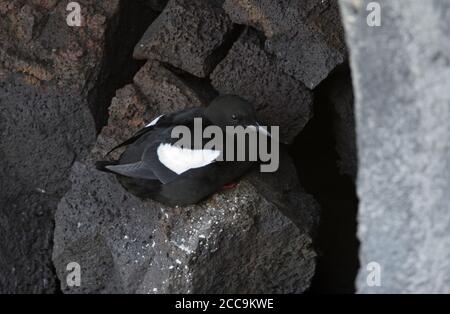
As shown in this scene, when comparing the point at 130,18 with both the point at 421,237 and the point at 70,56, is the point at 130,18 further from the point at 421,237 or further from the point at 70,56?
the point at 421,237

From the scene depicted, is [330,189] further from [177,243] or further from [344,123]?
[177,243]

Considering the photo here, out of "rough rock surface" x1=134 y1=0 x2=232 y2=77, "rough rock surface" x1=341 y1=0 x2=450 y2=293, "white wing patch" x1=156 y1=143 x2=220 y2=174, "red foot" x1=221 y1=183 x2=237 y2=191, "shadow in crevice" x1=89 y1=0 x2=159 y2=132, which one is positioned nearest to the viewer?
"rough rock surface" x1=341 y1=0 x2=450 y2=293

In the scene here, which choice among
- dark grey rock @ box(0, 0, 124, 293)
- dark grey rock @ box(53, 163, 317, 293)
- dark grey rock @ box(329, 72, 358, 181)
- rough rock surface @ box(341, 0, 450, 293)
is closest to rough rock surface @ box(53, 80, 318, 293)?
dark grey rock @ box(53, 163, 317, 293)

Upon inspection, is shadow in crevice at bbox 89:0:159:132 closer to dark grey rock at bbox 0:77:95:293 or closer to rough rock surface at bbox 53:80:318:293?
dark grey rock at bbox 0:77:95:293

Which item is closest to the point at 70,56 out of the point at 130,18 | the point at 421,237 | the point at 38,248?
the point at 130,18

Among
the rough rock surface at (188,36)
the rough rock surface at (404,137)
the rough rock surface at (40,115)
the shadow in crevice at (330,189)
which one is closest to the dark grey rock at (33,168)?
the rough rock surface at (40,115)

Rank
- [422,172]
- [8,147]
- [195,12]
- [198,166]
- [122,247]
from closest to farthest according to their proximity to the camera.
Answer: [422,172]
[198,166]
[122,247]
[195,12]
[8,147]

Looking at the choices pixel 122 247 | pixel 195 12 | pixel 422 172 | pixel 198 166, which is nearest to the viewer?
pixel 422 172
